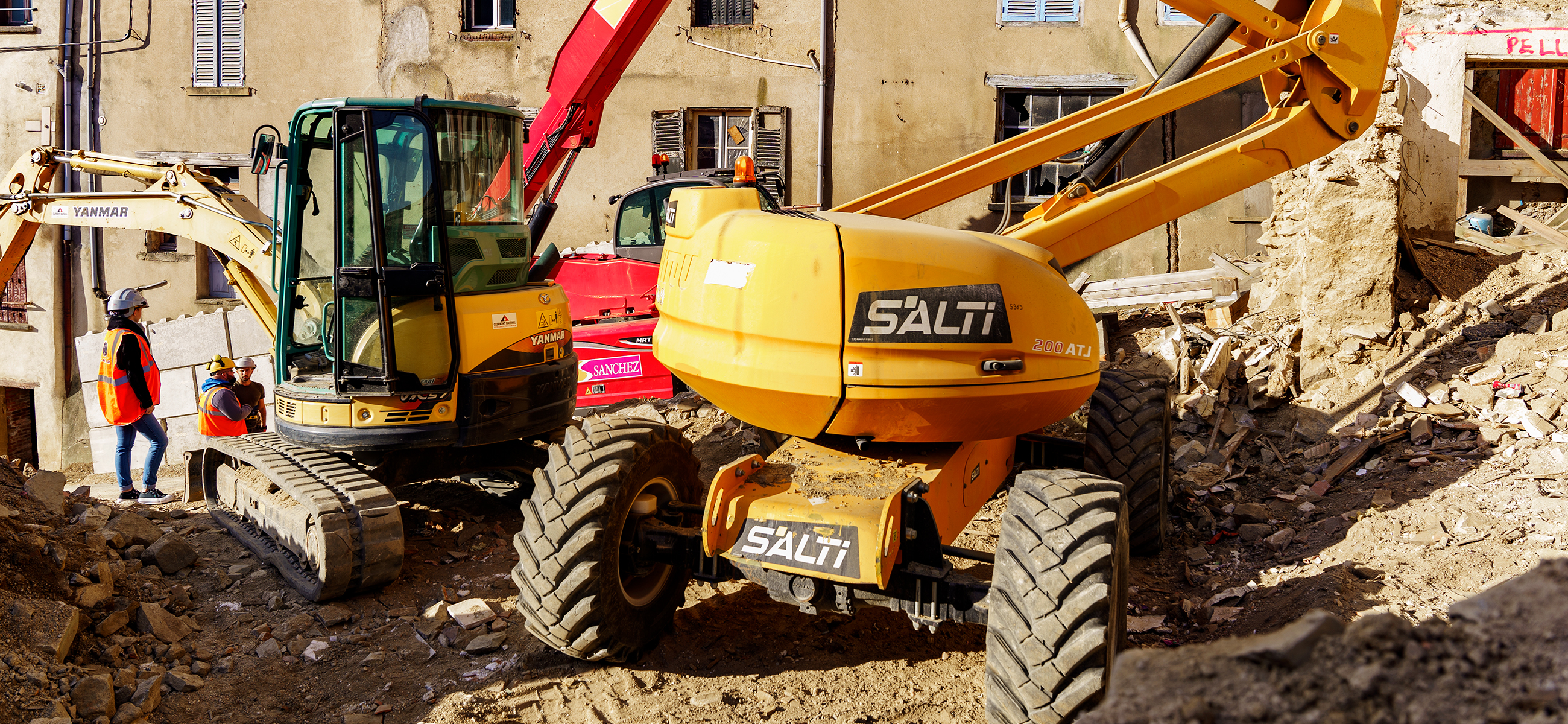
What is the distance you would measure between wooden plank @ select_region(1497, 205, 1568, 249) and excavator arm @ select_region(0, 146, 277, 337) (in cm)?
999

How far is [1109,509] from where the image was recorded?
389cm

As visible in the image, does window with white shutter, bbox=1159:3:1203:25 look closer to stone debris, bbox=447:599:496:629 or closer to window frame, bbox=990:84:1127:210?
window frame, bbox=990:84:1127:210

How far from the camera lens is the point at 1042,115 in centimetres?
1296

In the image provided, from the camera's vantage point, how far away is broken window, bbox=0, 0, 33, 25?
14.9 m

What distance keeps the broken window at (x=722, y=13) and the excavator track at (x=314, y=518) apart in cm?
858

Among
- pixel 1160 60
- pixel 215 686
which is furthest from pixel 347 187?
pixel 1160 60

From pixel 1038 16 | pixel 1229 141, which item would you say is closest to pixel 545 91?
pixel 1038 16

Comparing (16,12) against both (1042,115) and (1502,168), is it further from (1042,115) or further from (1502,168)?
(1502,168)

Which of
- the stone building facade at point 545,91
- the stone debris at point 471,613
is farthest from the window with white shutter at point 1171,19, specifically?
the stone debris at point 471,613

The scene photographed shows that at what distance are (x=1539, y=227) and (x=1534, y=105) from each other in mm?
2524

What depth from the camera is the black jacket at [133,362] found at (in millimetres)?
8000

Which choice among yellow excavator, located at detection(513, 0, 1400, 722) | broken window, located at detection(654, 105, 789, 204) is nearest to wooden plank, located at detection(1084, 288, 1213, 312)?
yellow excavator, located at detection(513, 0, 1400, 722)

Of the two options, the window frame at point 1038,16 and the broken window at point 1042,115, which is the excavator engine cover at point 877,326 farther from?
the window frame at point 1038,16

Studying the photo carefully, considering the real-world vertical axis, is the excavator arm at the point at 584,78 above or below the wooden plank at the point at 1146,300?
above
